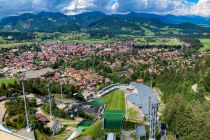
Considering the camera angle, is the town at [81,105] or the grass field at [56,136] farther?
the town at [81,105]

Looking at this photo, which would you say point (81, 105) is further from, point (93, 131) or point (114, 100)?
point (93, 131)

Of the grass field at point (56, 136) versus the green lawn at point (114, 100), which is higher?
the grass field at point (56, 136)

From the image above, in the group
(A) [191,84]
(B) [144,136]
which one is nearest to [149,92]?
(A) [191,84]

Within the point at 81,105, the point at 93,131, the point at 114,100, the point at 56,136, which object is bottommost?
the point at 114,100

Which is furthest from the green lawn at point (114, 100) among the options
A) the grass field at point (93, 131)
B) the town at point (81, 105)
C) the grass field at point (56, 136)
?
the grass field at point (56, 136)

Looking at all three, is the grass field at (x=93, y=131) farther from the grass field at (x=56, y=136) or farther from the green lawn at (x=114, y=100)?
the green lawn at (x=114, y=100)

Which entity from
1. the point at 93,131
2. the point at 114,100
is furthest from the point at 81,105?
the point at 93,131

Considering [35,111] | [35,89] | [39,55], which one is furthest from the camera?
[39,55]

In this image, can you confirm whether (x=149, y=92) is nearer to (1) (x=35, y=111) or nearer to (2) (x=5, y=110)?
(1) (x=35, y=111)
